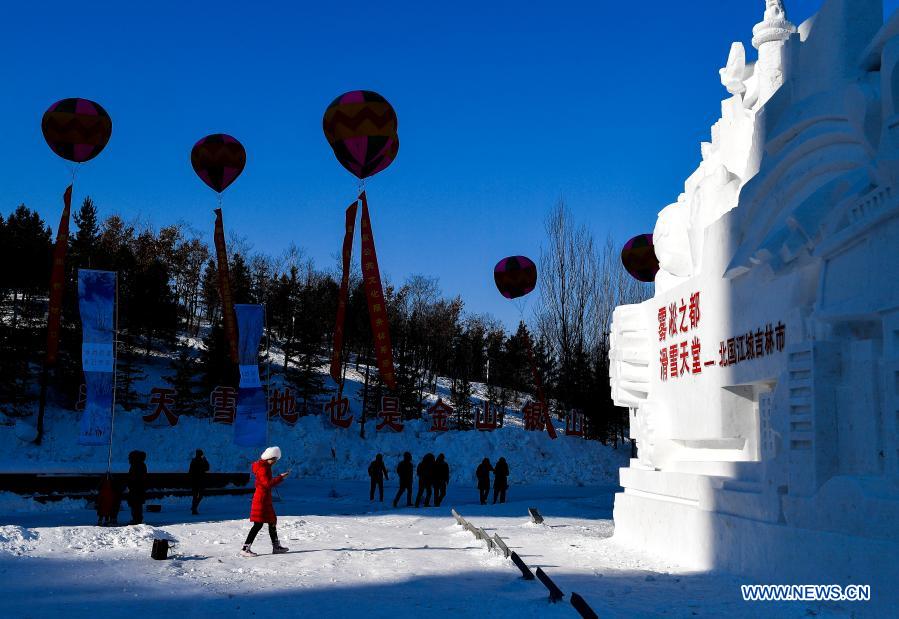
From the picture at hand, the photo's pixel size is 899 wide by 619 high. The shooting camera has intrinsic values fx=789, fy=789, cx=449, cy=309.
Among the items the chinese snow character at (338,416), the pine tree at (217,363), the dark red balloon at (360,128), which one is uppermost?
the dark red balloon at (360,128)

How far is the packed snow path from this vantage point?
6727 millimetres

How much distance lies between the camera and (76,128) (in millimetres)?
21109

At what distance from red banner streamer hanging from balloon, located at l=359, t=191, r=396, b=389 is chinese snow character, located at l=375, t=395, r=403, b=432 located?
1492 centimetres

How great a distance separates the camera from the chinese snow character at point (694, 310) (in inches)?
416

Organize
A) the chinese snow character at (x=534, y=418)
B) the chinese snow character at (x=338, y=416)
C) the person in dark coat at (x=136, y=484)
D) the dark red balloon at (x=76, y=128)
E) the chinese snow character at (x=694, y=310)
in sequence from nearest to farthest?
1. the chinese snow character at (x=694, y=310)
2. the person in dark coat at (x=136, y=484)
3. the dark red balloon at (x=76, y=128)
4. the chinese snow character at (x=338, y=416)
5. the chinese snow character at (x=534, y=418)

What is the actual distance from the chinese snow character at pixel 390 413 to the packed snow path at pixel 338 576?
2031 centimetres

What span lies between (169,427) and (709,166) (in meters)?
26.2

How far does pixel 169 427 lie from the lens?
3188 cm

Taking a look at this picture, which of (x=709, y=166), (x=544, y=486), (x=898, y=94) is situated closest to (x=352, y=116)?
(x=709, y=166)

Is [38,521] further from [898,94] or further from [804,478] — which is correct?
[898,94]

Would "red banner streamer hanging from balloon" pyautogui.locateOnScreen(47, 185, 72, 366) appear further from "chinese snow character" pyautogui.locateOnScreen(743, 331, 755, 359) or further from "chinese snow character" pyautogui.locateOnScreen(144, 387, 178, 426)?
"chinese snow character" pyautogui.locateOnScreen(743, 331, 755, 359)

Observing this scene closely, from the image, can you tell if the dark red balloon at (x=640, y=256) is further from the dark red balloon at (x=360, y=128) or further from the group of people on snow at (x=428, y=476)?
the dark red balloon at (x=360, y=128)

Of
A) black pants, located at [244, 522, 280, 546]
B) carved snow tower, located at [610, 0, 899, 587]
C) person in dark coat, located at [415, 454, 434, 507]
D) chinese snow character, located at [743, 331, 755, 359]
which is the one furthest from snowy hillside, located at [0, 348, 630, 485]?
chinese snow character, located at [743, 331, 755, 359]

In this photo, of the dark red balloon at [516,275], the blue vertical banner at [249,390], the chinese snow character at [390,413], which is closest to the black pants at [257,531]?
the blue vertical banner at [249,390]
